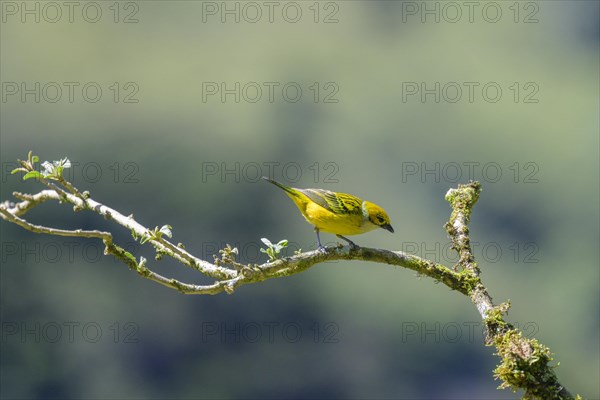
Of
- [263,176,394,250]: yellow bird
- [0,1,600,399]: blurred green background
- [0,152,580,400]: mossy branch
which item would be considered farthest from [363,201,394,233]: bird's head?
[0,1,600,399]: blurred green background

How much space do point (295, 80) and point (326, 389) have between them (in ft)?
73.0

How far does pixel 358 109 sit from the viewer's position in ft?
155

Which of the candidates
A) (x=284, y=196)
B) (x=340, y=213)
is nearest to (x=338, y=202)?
(x=340, y=213)

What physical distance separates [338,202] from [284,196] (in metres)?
35.8

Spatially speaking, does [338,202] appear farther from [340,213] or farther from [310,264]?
[310,264]

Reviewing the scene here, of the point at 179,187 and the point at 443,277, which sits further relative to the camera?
the point at 179,187

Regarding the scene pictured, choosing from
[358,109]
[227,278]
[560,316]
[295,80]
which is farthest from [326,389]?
[227,278]

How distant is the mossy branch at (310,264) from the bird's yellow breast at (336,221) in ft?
3.88

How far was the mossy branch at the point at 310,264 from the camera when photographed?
420cm

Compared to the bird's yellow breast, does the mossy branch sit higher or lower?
lower

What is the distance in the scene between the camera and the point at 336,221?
6398 millimetres

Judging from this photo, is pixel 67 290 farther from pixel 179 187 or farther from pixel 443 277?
pixel 443 277

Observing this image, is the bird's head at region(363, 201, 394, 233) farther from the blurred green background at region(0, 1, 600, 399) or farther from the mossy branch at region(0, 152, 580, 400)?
the blurred green background at region(0, 1, 600, 399)

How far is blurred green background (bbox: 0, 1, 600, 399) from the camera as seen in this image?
117 feet
